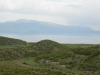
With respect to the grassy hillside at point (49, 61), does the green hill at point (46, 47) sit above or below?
above

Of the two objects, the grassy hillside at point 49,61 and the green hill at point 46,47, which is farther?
the green hill at point 46,47

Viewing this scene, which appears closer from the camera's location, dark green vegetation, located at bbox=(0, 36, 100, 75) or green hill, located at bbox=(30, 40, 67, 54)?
dark green vegetation, located at bbox=(0, 36, 100, 75)

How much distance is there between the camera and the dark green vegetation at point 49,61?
568 inches

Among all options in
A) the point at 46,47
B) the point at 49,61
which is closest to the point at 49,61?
the point at 49,61

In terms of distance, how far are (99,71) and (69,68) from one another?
407 centimetres

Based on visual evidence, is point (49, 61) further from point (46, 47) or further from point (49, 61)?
point (46, 47)

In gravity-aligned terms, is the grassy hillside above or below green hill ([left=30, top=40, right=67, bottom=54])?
below

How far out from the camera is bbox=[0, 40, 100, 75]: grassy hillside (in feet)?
47.4

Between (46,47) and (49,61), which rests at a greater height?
(46,47)

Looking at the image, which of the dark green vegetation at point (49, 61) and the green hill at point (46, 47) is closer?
the dark green vegetation at point (49, 61)

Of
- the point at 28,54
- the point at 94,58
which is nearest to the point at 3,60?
the point at 28,54

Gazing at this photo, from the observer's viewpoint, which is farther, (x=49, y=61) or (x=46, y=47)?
(x=46, y=47)

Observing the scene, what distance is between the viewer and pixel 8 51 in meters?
24.7

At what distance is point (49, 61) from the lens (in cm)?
2086
